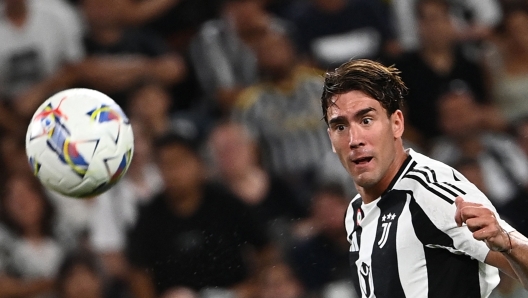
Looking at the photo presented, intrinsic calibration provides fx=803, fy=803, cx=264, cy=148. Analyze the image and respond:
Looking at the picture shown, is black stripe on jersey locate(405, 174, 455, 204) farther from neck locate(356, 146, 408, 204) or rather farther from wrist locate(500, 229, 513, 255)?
wrist locate(500, 229, 513, 255)

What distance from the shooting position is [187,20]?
696 cm

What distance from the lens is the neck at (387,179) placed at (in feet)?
10.3

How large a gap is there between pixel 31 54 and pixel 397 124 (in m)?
4.35

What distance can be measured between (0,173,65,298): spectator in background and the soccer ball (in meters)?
2.89

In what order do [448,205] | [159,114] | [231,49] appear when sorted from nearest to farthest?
[448,205] → [159,114] → [231,49]

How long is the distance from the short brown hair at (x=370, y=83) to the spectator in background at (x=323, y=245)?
3272 millimetres

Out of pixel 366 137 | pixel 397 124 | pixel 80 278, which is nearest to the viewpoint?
pixel 366 137

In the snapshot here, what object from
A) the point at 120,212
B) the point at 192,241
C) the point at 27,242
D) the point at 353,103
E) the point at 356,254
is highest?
the point at 353,103

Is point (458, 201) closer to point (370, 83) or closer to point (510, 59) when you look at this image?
point (370, 83)

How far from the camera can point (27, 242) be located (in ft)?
21.3

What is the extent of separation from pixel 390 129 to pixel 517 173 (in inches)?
151

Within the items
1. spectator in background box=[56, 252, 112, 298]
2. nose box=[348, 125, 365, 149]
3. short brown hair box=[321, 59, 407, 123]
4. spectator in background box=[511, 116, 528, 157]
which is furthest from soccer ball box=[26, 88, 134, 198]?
spectator in background box=[511, 116, 528, 157]

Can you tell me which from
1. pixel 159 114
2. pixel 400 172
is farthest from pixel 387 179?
pixel 159 114

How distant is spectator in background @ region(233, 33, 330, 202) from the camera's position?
664cm
